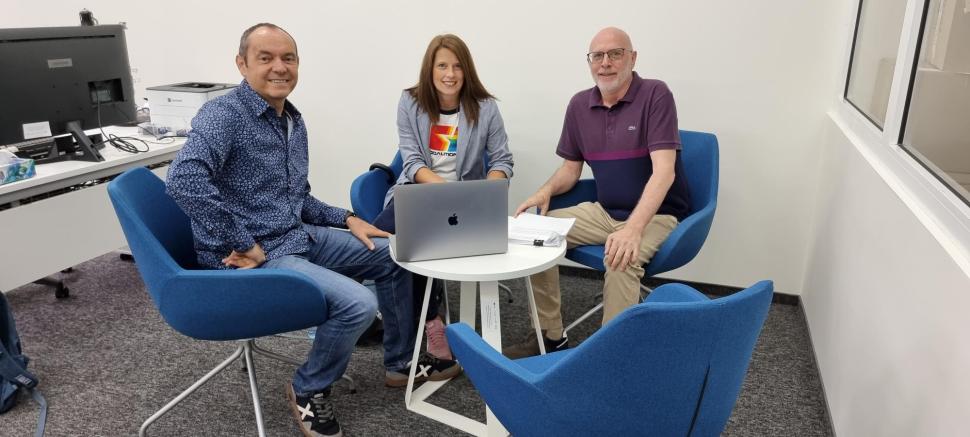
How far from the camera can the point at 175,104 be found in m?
3.25

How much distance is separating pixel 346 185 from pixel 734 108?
83.5 inches

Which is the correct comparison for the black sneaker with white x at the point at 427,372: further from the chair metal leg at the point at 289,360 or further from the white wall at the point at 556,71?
the white wall at the point at 556,71

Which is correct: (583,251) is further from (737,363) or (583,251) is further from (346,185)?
(346,185)

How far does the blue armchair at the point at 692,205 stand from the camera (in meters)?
2.50

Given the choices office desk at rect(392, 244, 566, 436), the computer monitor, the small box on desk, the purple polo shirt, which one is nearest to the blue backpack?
the small box on desk

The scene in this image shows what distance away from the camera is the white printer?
3.20 metres

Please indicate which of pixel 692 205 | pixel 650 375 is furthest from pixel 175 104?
pixel 650 375

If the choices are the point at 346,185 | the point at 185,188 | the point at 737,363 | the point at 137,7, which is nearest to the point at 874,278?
the point at 737,363

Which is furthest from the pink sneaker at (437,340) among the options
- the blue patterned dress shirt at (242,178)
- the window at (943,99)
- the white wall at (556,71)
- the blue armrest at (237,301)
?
the window at (943,99)

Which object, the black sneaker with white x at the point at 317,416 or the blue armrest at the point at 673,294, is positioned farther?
the black sneaker with white x at the point at 317,416

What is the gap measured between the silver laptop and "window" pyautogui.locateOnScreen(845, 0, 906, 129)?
125 centimetres

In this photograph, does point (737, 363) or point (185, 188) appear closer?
point (737, 363)

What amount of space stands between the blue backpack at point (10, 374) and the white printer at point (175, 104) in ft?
3.64

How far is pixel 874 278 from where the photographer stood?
6.13 feet
